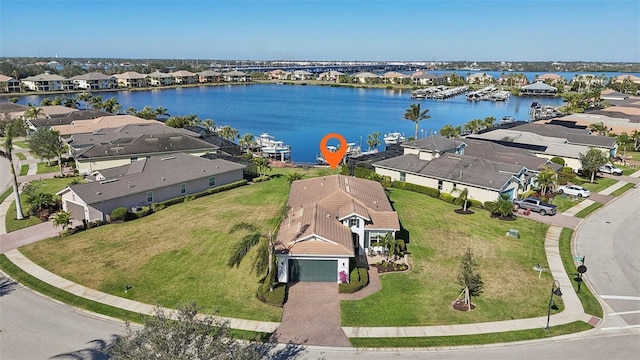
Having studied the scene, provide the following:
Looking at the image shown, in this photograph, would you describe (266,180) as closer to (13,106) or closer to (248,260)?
(248,260)

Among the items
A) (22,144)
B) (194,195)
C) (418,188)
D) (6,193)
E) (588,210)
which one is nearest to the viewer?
(588,210)

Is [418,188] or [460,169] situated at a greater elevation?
[460,169]

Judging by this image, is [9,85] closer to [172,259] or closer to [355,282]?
[172,259]

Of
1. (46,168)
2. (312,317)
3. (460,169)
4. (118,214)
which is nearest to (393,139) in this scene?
(460,169)

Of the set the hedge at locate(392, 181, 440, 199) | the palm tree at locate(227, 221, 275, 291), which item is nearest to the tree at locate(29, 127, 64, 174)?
the palm tree at locate(227, 221, 275, 291)

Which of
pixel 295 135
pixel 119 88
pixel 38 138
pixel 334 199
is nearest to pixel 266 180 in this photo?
pixel 334 199

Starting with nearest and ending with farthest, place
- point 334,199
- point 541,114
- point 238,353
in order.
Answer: point 238,353, point 334,199, point 541,114

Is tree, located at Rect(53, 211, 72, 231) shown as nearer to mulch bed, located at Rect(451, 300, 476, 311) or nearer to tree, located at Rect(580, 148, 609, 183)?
mulch bed, located at Rect(451, 300, 476, 311)
